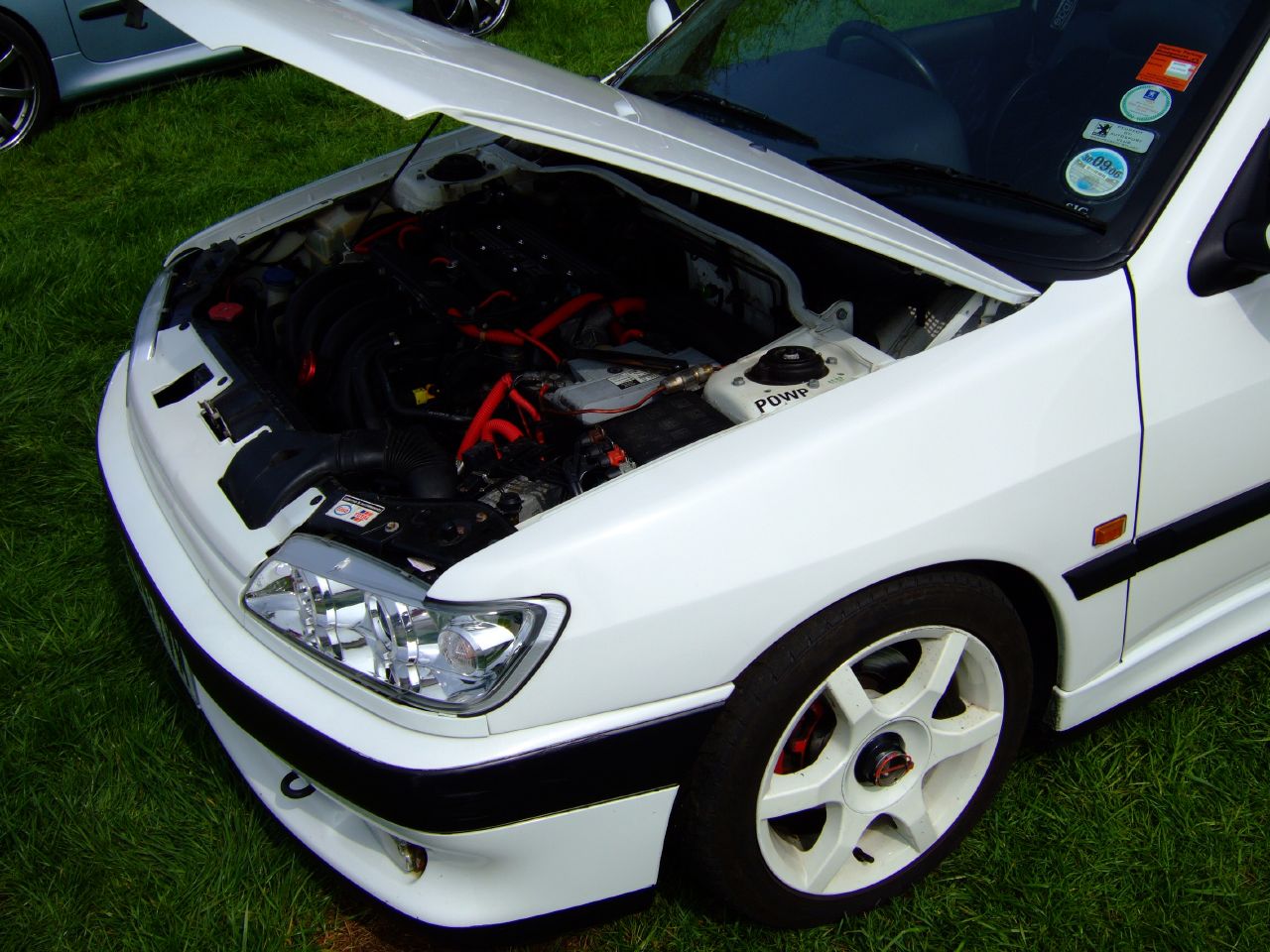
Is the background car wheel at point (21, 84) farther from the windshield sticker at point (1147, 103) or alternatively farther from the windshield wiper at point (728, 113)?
the windshield sticker at point (1147, 103)

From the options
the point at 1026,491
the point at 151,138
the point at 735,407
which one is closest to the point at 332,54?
the point at 735,407

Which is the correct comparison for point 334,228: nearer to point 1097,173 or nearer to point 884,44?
point 884,44

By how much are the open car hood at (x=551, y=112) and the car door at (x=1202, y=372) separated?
0.24 meters

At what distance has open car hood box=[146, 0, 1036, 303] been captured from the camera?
1616 mm

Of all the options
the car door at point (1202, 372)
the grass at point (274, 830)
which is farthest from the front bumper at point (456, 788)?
the car door at point (1202, 372)

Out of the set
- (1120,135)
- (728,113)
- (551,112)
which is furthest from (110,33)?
(1120,135)

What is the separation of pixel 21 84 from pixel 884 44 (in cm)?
460

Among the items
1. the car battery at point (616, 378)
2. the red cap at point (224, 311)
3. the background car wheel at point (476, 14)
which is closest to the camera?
the car battery at point (616, 378)

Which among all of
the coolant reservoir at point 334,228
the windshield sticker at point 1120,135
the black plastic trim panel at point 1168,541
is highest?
the windshield sticker at point 1120,135

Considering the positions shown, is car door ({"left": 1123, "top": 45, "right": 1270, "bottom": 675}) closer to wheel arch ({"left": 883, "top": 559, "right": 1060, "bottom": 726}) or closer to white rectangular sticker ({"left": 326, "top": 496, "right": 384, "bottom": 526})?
wheel arch ({"left": 883, "top": 559, "right": 1060, "bottom": 726})

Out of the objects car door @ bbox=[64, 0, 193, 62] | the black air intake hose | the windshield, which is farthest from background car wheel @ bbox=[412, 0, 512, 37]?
the black air intake hose

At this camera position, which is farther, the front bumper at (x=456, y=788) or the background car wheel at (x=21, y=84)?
the background car wheel at (x=21, y=84)

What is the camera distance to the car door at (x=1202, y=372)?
1.87 m

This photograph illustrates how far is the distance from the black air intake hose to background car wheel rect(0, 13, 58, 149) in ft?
14.4
